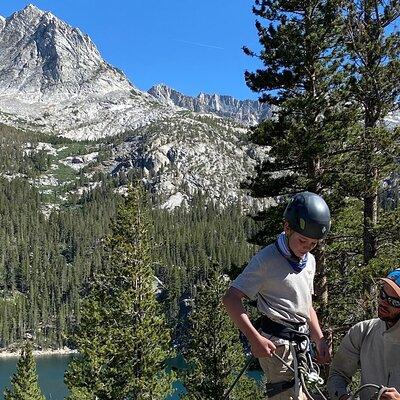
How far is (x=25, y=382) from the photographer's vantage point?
2520 cm

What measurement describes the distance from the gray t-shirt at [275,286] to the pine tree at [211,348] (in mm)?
18342

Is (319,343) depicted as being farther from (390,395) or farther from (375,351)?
(390,395)

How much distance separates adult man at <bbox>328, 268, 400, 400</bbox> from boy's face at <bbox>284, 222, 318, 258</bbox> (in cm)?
64

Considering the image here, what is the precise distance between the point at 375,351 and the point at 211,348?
20607mm

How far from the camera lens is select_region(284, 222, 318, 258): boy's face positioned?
3811 mm

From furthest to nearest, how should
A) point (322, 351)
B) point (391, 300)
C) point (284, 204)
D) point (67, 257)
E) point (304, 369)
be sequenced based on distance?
point (67, 257)
point (284, 204)
point (322, 351)
point (304, 369)
point (391, 300)

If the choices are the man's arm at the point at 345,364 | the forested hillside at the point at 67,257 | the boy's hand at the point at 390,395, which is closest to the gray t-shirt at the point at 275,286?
the man's arm at the point at 345,364

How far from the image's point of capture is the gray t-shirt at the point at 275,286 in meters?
3.79

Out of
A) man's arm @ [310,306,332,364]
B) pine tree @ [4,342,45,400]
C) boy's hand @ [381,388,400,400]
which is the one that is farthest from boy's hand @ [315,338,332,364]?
pine tree @ [4,342,45,400]

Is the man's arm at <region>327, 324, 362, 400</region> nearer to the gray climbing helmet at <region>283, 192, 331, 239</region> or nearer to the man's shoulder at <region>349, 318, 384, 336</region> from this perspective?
the man's shoulder at <region>349, 318, 384, 336</region>

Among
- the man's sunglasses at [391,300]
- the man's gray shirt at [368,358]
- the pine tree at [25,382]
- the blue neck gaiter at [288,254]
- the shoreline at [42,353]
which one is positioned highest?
the blue neck gaiter at [288,254]

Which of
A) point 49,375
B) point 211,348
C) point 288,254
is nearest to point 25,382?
point 211,348

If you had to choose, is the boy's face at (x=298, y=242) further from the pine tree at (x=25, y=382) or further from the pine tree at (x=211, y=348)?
the pine tree at (x=25, y=382)

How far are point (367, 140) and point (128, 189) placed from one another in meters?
10.8
